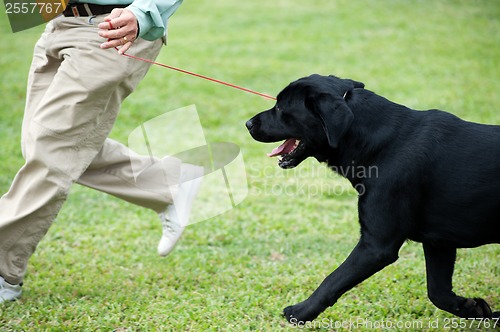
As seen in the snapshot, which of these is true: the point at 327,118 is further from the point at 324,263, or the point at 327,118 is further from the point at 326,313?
the point at 324,263

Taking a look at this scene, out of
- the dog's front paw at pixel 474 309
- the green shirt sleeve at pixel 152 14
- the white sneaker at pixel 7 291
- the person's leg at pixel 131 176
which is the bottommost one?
the dog's front paw at pixel 474 309

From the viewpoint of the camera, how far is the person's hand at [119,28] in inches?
137

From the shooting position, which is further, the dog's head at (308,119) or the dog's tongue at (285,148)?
the dog's tongue at (285,148)

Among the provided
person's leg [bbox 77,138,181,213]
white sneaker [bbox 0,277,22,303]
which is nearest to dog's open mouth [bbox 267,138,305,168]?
person's leg [bbox 77,138,181,213]

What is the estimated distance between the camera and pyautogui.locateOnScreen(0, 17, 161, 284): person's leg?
12.2 ft

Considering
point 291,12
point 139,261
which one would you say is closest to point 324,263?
point 139,261

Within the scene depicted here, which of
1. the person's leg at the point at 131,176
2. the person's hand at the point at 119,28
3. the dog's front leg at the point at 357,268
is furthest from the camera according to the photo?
the person's leg at the point at 131,176

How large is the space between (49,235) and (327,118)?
2929 millimetres

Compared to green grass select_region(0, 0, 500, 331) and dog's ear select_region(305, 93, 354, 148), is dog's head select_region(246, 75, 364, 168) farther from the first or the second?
green grass select_region(0, 0, 500, 331)

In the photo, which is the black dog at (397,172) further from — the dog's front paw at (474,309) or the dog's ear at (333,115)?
the dog's front paw at (474,309)

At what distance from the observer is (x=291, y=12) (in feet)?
44.4

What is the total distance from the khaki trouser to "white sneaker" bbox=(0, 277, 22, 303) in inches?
3.4

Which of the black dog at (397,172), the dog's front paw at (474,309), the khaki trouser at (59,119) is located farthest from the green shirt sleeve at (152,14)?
the dog's front paw at (474,309)

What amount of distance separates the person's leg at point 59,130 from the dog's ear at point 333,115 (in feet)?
3.86
